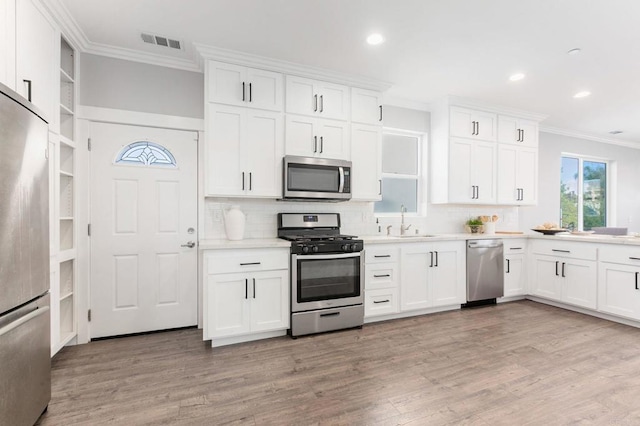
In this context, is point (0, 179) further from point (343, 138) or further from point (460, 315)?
point (460, 315)

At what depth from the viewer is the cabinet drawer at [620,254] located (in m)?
3.38

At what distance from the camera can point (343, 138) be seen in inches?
143

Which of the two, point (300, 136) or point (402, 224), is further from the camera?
point (402, 224)

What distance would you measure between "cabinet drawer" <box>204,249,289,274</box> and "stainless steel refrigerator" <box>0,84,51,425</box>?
1.18 metres

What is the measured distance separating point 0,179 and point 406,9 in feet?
8.94

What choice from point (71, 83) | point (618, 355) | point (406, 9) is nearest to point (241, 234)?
point (71, 83)

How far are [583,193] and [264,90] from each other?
252 inches

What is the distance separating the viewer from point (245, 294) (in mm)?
2930

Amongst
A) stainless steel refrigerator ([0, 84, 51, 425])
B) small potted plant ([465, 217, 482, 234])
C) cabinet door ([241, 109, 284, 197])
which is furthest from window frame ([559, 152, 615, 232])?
stainless steel refrigerator ([0, 84, 51, 425])

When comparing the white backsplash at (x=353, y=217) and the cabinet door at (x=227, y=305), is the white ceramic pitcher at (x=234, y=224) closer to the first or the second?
the white backsplash at (x=353, y=217)

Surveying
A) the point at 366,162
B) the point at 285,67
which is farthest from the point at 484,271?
the point at 285,67

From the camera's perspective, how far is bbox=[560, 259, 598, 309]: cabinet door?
3.75 metres

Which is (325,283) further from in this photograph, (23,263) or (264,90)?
(23,263)

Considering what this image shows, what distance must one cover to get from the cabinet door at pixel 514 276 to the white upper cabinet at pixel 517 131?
1.73 m
